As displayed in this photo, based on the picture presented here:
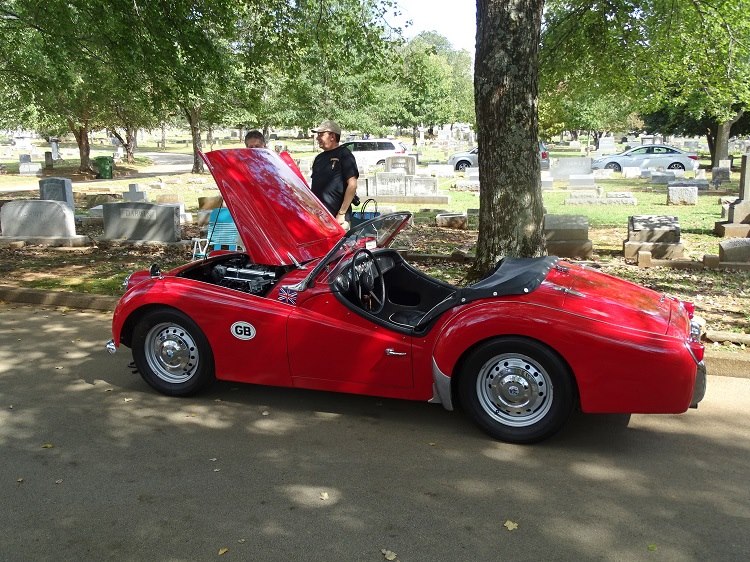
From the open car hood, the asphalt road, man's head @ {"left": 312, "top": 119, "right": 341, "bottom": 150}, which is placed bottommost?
the asphalt road

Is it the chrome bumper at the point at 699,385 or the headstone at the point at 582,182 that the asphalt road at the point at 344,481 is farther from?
the headstone at the point at 582,182

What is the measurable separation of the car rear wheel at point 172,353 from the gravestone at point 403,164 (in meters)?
21.7

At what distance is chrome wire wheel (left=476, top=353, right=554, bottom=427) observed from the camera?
14.2ft

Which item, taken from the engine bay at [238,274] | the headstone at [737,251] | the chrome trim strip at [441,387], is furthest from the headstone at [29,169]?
the chrome trim strip at [441,387]

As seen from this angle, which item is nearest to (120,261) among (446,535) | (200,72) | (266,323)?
(200,72)

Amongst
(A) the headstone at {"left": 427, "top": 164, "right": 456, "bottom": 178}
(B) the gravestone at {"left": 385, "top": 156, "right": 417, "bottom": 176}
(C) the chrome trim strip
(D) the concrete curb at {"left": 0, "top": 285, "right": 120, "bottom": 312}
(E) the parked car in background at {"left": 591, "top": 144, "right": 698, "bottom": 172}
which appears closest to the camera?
(C) the chrome trim strip

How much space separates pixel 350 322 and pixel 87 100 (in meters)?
28.8

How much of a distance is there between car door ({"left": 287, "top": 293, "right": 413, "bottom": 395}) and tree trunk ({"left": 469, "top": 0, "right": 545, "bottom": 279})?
3.37 m

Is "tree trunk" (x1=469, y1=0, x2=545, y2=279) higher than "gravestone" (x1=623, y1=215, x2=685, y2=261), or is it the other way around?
"tree trunk" (x1=469, y1=0, x2=545, y2=279)

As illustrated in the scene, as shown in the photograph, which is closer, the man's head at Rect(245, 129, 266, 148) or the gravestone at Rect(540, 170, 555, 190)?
the man's head at Rect(245, 129, 266, 148)

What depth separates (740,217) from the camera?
13.1m

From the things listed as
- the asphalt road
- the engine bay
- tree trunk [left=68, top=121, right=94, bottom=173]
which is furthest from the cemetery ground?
tree trunk [left=68, top=121, right=94, bottom=173]

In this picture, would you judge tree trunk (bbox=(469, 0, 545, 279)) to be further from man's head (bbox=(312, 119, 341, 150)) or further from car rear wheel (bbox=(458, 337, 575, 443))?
car rear wheel (bbox=(458, 337, 575, 443))

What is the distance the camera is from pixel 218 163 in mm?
5453
